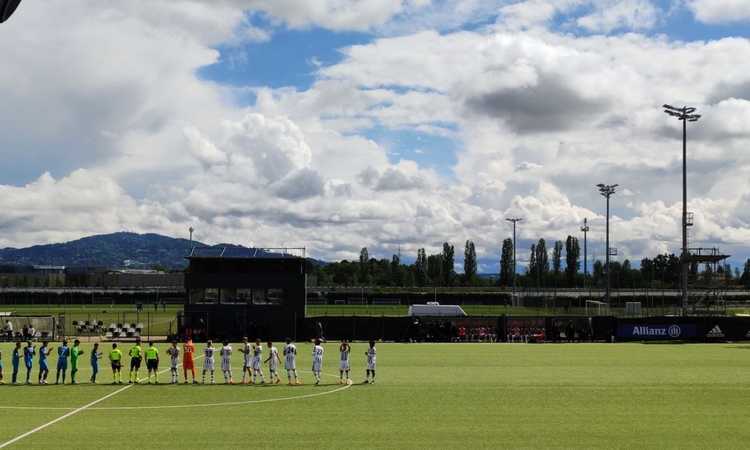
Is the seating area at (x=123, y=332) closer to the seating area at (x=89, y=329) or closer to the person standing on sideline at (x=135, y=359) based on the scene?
the seating area at (x=89, y=329)

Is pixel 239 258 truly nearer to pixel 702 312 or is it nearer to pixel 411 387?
pixel 411 387

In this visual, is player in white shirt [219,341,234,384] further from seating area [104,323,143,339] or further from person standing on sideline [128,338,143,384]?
seating area [104,323,143,339]

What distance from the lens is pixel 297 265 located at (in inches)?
2552

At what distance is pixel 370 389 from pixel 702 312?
57038 millimetres

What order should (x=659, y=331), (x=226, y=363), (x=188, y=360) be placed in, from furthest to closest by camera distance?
1. (x=659, y=331)
2. (x=188, y=360)
3. (x=226, y=363)

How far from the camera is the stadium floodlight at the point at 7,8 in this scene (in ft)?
56.9

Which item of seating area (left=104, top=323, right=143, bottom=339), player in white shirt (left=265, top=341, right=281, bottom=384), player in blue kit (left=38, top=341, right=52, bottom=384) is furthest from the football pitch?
seating area (left=104, top=323, right=143, bottom=339)

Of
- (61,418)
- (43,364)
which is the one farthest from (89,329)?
(61,418)

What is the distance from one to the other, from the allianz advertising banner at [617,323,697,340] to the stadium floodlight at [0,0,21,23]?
A: 56.3 meters

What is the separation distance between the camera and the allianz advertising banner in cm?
6494

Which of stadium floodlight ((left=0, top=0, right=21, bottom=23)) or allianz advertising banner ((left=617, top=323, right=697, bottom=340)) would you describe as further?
allianz advertising banner ((left=617, top=323, right=697, bottom=340))

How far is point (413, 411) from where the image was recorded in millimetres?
25656

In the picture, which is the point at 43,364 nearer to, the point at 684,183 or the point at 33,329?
the point at 33,329

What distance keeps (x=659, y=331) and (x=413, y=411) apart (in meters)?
45.0
